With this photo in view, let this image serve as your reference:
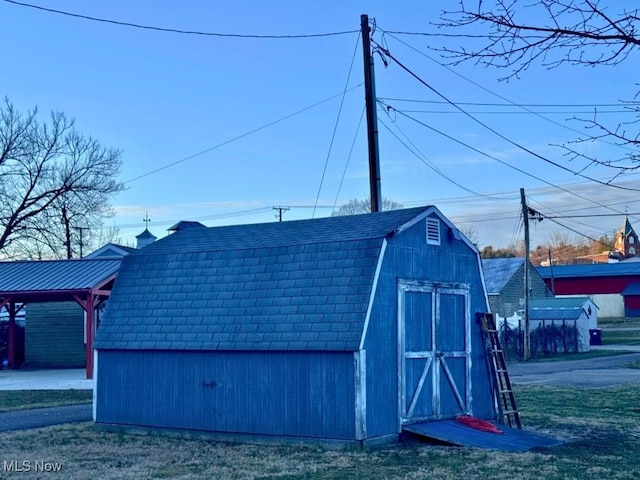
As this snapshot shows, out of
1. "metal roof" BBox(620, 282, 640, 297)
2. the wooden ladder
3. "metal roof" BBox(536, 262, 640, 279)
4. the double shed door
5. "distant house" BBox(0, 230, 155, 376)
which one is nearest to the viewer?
the double shed door

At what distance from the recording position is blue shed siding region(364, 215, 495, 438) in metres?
12.3

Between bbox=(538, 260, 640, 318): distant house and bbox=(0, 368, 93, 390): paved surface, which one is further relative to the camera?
bbox=(538, 260, 640, 318): distant house

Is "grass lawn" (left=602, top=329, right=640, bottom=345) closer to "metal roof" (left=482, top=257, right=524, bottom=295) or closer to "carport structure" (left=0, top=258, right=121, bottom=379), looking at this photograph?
"metal roof" (left=482, top=257, right=524, bottom=295)

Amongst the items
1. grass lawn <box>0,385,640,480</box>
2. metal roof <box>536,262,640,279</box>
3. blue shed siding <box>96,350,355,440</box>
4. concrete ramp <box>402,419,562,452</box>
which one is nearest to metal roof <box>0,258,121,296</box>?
blue shed siding <box>96,350,355,440</box>

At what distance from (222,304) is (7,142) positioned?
36458 millimetres

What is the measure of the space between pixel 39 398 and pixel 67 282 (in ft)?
23.3

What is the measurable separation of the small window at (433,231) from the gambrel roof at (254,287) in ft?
0.50

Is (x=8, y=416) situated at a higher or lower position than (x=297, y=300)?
lower

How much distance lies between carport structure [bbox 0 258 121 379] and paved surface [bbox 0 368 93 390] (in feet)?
3.64

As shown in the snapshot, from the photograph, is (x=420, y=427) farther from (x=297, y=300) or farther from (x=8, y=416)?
(x=8, y=416)

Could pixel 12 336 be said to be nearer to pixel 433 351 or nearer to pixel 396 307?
pixel 433 351

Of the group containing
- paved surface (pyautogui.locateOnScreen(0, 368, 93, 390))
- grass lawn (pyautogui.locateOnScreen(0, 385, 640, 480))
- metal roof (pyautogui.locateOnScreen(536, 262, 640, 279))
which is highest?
metal roof (pyautogui.locateOnScreen(536, 262, 640, 279))

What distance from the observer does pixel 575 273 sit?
71938 mm

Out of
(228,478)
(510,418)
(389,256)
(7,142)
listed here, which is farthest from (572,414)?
(7,142)
